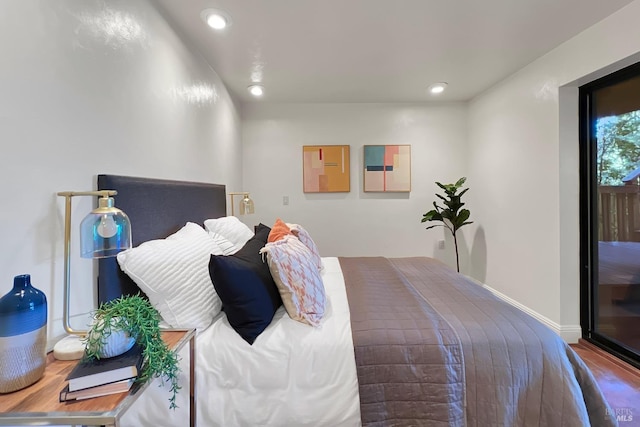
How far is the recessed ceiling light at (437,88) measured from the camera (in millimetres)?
3107

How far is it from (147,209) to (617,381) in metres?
3.13

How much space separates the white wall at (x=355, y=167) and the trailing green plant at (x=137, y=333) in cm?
290

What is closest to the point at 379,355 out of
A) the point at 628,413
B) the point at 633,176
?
the point at 628,413

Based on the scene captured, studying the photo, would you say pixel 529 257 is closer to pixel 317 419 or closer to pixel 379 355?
pixel 379 355

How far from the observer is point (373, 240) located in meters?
3.76

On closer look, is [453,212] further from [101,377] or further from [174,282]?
[101,377]

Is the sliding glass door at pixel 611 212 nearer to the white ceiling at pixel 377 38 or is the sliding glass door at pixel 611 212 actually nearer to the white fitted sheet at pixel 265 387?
the white ceiling at pixel 377 38

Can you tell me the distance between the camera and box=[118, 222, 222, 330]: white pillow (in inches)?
47.5

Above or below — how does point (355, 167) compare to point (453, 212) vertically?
above

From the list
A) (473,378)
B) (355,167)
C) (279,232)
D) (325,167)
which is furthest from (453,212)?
(473,378)

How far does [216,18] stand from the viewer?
185 cm

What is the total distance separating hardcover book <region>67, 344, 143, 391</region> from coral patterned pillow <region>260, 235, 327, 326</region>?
64cm

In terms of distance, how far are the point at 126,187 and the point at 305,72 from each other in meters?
2.01

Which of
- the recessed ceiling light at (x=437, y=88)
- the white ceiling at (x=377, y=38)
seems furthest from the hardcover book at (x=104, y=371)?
the recessed ceiling light at (x=437, y=88)
